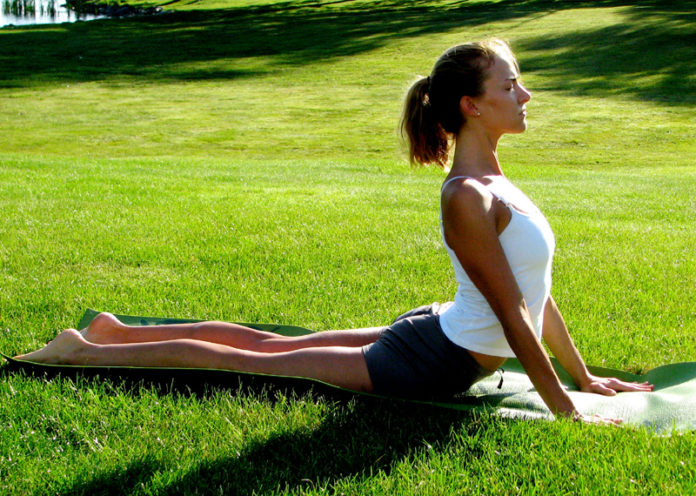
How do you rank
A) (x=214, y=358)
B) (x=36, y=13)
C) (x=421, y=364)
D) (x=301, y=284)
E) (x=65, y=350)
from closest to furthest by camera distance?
1. (x=421, y=364)
2. (x=214, y=358)
3. (x=65, y=350)
4. (x=301, y=284)
5. (x=36, y=13)

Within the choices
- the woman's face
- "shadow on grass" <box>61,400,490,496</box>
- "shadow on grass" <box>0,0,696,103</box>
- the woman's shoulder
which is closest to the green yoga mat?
"shadow on grass" <box>61,400,490,496</box>

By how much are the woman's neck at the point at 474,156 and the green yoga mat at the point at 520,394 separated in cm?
98

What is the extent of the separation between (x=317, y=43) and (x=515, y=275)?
41333 millimetres

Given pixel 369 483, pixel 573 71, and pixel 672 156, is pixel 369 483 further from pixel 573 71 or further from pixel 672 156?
pixel 573 71

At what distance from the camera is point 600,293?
17.2ft

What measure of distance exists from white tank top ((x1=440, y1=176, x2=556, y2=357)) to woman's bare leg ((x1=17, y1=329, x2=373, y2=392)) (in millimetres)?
463

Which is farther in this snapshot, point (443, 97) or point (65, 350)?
point (65, 350)

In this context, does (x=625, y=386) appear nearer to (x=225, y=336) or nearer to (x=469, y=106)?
(x=469, y=106)

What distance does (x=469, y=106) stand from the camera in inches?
124

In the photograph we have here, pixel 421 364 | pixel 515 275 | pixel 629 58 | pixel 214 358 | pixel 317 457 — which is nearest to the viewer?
pixel 317 457

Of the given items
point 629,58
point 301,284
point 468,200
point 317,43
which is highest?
point 317,43

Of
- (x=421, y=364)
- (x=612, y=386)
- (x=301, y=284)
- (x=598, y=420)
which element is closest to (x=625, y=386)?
(x=612, y=386)

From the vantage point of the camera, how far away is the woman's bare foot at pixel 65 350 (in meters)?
3.57

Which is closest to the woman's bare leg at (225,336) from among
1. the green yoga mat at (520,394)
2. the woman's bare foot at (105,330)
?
the woman's bare foot at (105,330)
